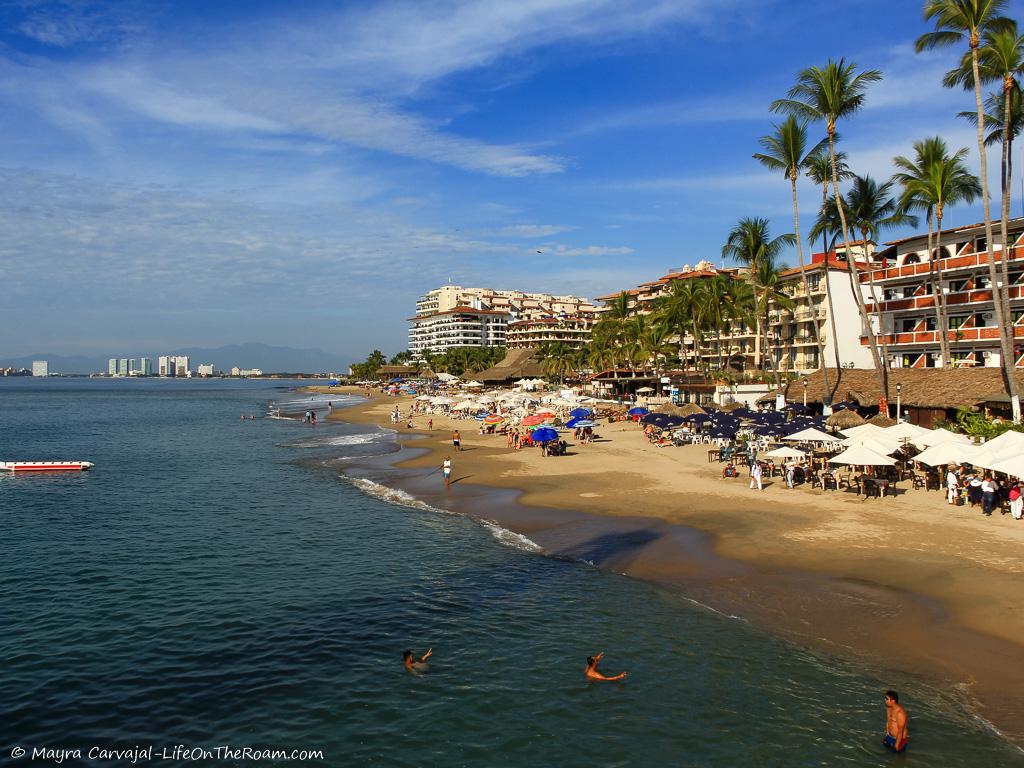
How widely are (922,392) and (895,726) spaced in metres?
32.3

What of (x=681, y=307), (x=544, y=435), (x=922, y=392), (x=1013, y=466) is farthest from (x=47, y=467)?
(x=681, y=307)

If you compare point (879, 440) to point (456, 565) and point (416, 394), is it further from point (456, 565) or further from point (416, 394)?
point (416, 394)

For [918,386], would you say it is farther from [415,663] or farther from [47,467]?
[47,467]

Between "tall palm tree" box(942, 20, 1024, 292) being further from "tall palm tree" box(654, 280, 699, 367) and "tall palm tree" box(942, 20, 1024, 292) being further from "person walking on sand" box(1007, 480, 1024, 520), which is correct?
"tall palm tree" box(654, 280, 699, 367)

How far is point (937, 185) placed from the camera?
126ft

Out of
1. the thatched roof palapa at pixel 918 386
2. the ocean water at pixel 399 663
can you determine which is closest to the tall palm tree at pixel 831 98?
the thatched roof palapa at pixel 918 386

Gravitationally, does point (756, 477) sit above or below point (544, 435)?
below

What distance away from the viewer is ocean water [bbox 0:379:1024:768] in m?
10.7

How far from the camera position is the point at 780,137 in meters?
43.2

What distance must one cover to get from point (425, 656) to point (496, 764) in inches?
138

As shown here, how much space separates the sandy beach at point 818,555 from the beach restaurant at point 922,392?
12.1 meters

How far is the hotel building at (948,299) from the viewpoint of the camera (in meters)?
41.7

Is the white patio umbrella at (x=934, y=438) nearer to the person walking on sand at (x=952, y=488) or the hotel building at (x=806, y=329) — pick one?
the person walking on sand at (x=952, y=488)

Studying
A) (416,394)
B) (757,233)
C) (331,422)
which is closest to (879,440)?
(757,233)
